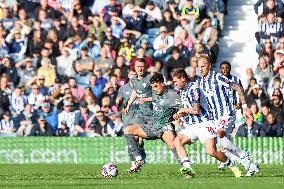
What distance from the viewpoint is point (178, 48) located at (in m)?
30.1

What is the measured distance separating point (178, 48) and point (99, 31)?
113 inches

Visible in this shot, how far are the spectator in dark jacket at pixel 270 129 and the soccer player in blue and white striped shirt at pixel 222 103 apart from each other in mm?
7084

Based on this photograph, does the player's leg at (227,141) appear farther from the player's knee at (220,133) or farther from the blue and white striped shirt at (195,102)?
the blue and white striped shirt at (195,102)

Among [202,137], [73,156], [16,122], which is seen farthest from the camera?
[16,122]

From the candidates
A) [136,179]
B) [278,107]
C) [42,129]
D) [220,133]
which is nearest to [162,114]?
[220,133]

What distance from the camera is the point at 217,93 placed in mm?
19953

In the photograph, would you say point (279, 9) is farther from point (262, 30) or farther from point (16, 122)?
point (16, 122)

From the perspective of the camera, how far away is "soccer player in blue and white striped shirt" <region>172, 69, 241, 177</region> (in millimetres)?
19167

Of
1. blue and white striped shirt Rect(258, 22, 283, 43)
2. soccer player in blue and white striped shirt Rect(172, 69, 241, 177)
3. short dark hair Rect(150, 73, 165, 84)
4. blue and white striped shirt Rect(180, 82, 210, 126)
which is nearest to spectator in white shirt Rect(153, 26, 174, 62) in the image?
blue and white striped shirt Rect(258, 22, 283, 43)

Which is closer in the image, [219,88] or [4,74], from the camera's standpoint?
[219,88]

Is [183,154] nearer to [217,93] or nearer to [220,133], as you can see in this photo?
[220,133]

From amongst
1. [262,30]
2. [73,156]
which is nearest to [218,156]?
[73,156]

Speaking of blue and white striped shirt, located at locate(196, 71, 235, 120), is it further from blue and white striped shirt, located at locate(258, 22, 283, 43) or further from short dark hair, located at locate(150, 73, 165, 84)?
blue and white striped shirt, located at locate(258, 22, 283, 43)

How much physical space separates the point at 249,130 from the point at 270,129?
0.51 m
